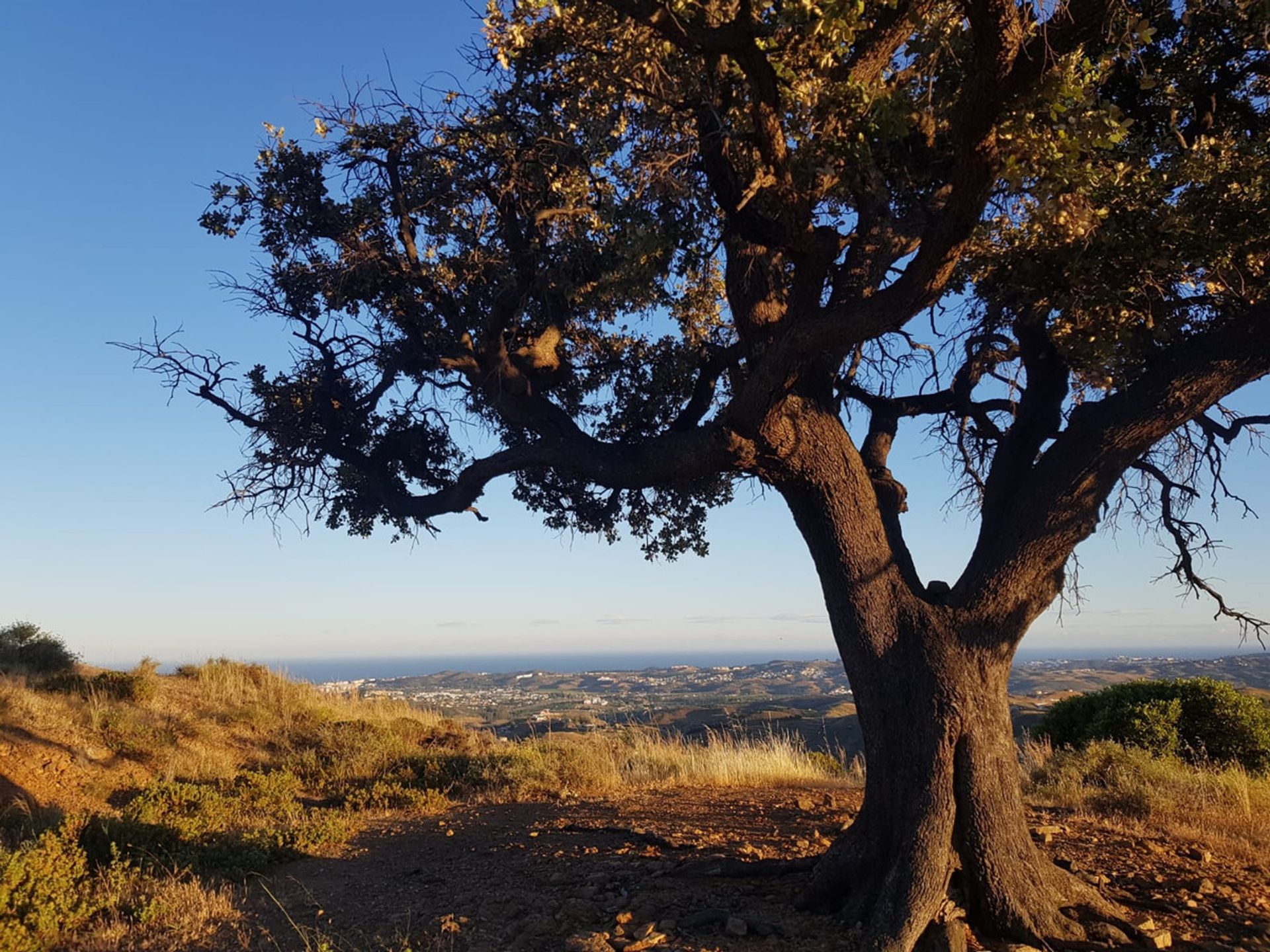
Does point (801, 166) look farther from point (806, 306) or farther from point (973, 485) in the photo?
point (973, 485)

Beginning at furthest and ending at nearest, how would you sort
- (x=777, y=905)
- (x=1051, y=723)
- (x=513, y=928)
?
(x=1051, y=723) < (x=777, y=905) < (x=513, y=928)

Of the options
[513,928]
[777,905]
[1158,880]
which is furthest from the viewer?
[1158,880]

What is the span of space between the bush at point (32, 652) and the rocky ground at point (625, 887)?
39.8 ft

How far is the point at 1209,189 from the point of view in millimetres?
5934

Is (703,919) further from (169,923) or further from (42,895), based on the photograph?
(42,895)

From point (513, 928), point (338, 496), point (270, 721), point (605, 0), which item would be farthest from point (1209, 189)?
point (270, 721)

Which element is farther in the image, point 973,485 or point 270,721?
point 270,721

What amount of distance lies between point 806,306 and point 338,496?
19.5 feet

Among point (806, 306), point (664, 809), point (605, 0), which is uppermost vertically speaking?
point (605, 0)

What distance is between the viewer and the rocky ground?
17.2ft

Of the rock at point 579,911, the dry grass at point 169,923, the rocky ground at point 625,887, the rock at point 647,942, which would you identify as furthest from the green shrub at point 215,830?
the rock at point 647,942

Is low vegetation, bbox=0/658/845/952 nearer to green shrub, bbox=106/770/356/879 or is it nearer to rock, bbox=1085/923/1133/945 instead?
green shrub, bbox=106/770/356/879

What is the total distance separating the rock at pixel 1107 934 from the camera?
16.7 ft

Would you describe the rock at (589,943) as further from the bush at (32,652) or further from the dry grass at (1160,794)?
the bush at (32,652)
